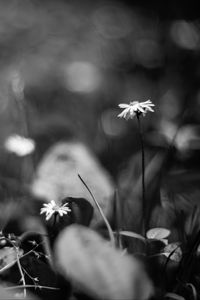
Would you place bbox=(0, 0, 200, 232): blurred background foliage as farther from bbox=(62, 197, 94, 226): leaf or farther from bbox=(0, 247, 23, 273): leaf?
bbox=(0, 247, 23, 273): leaf

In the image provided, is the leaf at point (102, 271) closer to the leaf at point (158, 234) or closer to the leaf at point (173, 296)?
the leaf at point (173, 296)

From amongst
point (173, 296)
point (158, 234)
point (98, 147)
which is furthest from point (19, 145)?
point (173, 296)

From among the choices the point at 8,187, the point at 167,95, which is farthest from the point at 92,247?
the point at 167,95

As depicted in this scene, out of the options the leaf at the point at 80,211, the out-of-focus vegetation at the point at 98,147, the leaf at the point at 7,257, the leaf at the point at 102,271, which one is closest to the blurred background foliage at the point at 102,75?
the out-of-focus vegetation at the point at 98,147

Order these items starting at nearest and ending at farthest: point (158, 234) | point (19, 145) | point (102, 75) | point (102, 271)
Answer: point (102, 271) → point (158, 234) → point (19, 145) → point (102, 75)

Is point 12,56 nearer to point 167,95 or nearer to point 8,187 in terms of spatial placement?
point 167,95

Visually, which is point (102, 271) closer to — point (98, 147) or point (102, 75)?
point (98, 147)
